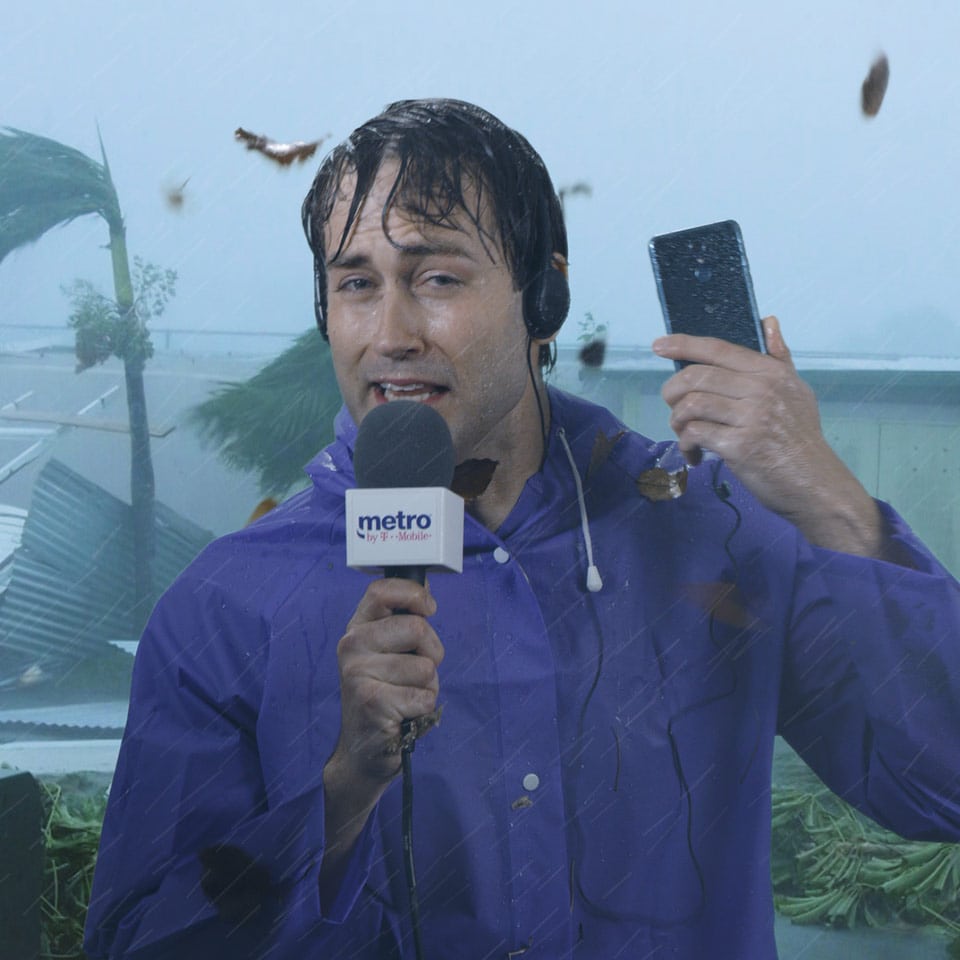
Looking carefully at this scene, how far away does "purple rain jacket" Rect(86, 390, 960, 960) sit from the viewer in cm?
140

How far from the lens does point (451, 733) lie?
1.46 m

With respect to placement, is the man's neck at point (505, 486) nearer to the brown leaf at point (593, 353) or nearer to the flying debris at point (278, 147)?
the brown leaf at point (593, 353)

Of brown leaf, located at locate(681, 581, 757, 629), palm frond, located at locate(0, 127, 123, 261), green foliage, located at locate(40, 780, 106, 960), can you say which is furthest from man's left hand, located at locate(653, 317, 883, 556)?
green foliage, located at locate(40, 780, 106, 960)

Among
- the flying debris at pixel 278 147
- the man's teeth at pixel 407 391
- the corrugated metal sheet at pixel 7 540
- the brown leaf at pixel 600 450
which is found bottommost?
the corrugated metal sheet at pixel 7 540

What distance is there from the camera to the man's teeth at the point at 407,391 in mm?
1427

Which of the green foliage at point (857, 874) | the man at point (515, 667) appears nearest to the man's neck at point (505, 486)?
the man at point (515, 667)

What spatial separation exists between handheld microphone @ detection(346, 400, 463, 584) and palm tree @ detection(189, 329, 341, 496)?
0.59 m

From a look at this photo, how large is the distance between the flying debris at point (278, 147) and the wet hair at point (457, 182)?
116 mm

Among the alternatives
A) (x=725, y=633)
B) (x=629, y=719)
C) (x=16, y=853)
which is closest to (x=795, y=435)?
(x=725, y=633)

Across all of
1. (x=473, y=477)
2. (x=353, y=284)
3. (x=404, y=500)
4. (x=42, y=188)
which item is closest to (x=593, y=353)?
(x=473, y=477)

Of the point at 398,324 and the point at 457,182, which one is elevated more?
the point at 457,182

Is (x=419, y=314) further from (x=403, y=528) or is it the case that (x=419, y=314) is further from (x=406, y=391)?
(x=403, y=528)

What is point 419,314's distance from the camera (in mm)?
1422

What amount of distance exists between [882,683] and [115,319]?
1229 mm
